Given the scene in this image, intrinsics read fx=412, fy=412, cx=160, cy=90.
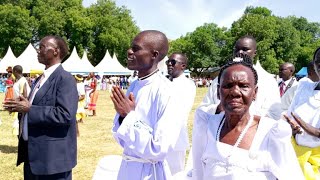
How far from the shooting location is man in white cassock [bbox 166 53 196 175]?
4.46 meters

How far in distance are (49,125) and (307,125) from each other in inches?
94.4

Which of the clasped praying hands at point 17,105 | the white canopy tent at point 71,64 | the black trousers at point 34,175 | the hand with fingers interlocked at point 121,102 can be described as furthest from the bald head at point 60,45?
the white canopy tent at point 71,64

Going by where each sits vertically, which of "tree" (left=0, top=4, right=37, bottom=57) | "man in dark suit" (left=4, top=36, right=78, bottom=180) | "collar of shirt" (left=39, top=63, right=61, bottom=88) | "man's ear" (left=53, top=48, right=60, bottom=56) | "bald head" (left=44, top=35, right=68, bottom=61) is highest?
"tree" (left=0, top=4, right=37, bottom=57)

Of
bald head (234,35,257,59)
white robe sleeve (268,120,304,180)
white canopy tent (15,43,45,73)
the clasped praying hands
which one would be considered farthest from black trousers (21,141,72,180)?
white canopy tent (15,43,45,73)

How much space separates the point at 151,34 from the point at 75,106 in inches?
53.9

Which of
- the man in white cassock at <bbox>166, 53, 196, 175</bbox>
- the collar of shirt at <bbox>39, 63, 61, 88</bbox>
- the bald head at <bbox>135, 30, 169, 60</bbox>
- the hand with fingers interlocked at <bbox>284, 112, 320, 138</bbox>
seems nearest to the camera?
the bald head at <bbox>135, 30, 169, 60</bbox>

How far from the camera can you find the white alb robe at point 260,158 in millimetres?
2322

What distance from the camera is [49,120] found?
12.8 ft

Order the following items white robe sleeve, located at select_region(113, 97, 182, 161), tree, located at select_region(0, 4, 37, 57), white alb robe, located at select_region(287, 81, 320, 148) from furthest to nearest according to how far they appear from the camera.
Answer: tree, located at select_region(0, 4, 37, 57) → white alb robe, located at select_region(287, 81, 320, 148) → white robe sleeve, located at select_region(113, 97, 182, 161)

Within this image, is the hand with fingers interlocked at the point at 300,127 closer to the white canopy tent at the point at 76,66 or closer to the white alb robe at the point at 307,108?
the white alb robe at the point at 307,108

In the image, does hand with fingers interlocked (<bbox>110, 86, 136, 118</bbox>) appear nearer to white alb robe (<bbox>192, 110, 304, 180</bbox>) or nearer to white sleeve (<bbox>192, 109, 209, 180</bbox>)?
white sleeve (<bbox>192, 109, 209, 180</bbox>)

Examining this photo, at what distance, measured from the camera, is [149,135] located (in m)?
2.88

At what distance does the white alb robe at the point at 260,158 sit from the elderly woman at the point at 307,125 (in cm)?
123

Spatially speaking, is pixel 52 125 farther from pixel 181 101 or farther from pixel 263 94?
pixel 263 94
